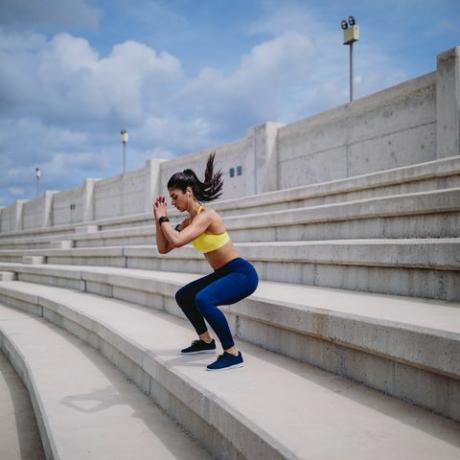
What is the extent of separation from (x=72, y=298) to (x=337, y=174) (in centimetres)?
674

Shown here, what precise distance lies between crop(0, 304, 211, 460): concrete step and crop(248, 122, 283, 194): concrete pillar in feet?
27.2

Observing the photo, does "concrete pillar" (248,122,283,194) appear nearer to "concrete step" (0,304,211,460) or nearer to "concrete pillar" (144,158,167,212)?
"concrete pillar" (144,158,167,212)

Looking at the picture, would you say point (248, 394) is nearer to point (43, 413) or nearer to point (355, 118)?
point (43, 413)

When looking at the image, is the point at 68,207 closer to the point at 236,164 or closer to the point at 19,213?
the point at 19,213

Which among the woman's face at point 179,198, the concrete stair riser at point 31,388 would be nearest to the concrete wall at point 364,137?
the woman's face at point 179,198

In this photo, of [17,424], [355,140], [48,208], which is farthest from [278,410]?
[48,208]

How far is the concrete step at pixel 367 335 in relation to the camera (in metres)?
2.03

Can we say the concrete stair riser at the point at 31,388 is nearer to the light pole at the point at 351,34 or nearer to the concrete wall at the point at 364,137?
the concrete wall at the point at 364,137

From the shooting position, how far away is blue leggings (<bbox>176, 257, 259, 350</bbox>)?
9.42 feet

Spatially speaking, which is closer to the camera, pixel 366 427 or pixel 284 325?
pixel 366 427

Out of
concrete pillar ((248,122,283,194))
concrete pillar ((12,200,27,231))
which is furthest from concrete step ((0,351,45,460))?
concrete pillar ((12,200,27,231))

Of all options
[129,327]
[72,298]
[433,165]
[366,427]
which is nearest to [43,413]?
[129,327]

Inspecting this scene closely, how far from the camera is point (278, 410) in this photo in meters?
2.11

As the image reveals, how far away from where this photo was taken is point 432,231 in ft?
12.4
